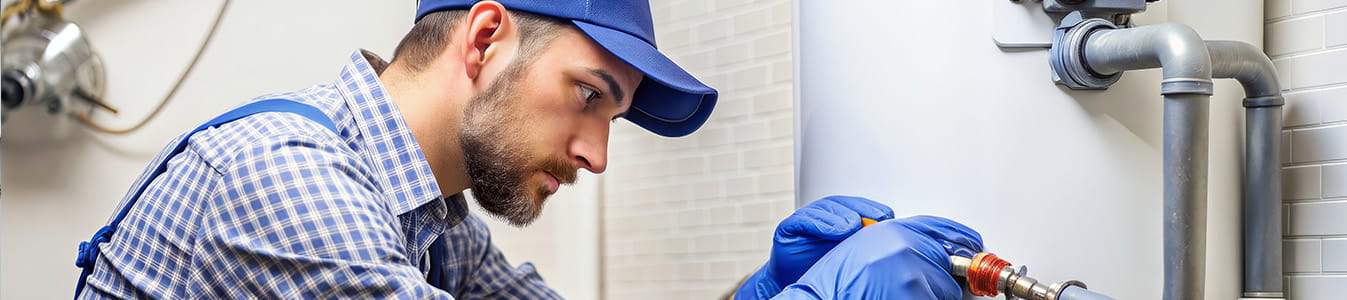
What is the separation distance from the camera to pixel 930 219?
109cm

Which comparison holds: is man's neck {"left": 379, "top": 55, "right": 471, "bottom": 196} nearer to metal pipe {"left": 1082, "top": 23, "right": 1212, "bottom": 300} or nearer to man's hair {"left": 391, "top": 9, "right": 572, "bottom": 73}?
man's hair {"left": 391, "top": 9, "right": 572, "bottom": 73}

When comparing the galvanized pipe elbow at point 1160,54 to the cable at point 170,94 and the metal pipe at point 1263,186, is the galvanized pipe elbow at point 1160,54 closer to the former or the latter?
the metal pipe at point 1263,186

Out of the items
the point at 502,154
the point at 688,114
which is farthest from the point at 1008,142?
the point at 502,154

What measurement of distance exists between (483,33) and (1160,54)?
63 centimetres

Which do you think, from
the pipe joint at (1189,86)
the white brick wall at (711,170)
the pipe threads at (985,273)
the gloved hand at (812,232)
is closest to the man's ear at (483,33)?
the gloved hand at (812,232)

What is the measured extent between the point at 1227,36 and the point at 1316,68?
13cm

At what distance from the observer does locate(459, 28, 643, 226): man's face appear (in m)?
1.12

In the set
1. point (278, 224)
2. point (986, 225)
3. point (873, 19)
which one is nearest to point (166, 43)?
point (278, 224)

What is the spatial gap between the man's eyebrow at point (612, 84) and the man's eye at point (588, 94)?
0.05 ft

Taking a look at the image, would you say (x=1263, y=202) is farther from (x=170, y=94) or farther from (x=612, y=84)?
(x=170, y=94)

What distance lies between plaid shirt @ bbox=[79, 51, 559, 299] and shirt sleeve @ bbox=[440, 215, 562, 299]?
30 centimetres

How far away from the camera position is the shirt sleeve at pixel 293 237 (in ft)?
2.98

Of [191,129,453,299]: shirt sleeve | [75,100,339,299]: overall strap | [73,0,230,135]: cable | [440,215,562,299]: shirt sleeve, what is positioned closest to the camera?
[191,129,453,299]: shirt sleeve

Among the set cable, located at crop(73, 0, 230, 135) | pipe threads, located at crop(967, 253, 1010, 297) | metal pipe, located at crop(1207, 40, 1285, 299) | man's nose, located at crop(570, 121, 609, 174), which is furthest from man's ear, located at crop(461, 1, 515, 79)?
cable, located at crop(73, 0, 230, 135)
